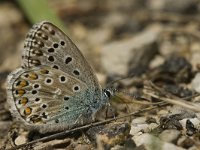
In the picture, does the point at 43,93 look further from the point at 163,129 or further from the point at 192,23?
the point at 192,23

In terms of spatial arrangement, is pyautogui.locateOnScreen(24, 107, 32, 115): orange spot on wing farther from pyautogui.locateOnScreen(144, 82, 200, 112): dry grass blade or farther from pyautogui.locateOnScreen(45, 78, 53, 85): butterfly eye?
pyautogui.locateOnScreen(144, 82, 200, 112): dry grass blade

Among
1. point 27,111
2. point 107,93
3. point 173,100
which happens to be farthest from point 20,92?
point 173,100

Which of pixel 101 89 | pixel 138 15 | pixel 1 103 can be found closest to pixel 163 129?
pixel 101 89

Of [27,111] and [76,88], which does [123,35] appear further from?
[27,111]

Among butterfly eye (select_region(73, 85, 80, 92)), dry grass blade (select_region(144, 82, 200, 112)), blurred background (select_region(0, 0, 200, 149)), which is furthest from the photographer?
blurred background (select_region(0, 0, 200, 149))

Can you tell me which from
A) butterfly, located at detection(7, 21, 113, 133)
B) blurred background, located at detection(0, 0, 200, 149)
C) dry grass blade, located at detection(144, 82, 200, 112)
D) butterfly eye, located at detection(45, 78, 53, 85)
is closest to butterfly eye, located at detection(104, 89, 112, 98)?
butterfly, located at detection(7, 21, 113, 133)

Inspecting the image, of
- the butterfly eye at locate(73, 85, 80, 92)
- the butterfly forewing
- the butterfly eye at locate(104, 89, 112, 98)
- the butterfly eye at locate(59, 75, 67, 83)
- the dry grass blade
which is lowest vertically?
the dry grass blade

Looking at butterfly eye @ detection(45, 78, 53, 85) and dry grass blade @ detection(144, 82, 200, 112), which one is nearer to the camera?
dry grass blade @ detection(144, 82, 200, 112)

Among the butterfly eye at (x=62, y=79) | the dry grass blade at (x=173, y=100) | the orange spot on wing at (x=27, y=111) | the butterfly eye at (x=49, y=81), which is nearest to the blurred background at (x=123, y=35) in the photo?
the dry grass blade at (x=173, y=100)
